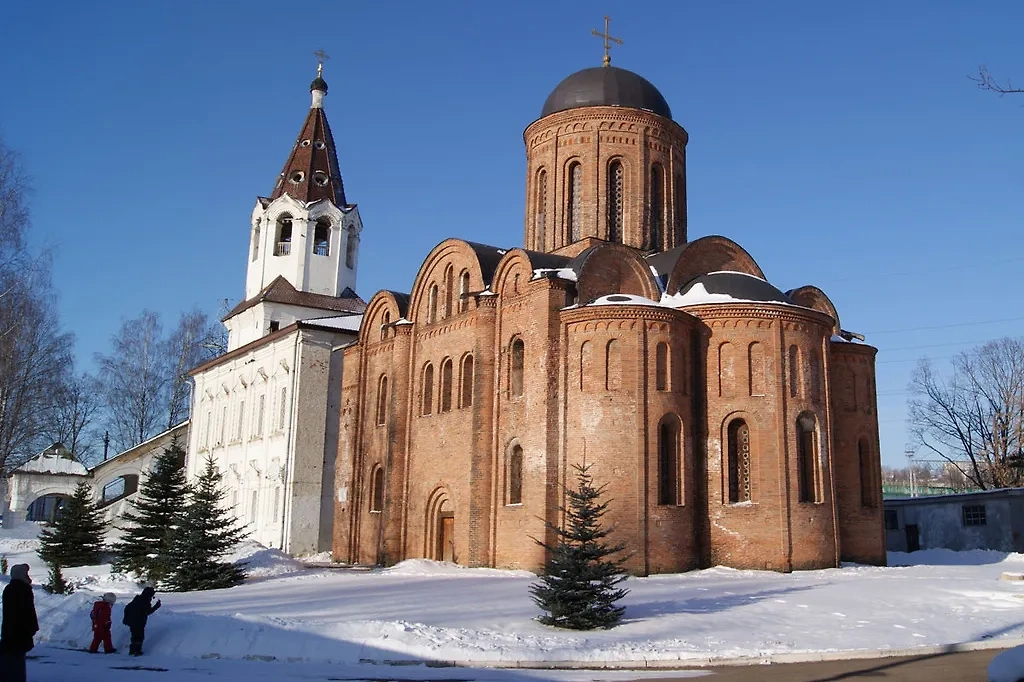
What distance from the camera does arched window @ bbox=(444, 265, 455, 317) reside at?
80.0 ft

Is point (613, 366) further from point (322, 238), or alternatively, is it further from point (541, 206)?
point (322, 238)

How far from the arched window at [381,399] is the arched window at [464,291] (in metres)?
4.02

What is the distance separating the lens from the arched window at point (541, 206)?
26.1m

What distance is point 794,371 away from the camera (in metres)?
20.9

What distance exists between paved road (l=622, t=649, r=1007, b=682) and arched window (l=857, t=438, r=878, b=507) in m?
12.0

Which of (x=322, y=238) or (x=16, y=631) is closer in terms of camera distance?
(x=16, y=631)

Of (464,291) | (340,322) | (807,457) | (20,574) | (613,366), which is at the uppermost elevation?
(340,322)

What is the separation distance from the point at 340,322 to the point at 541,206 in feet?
28.9

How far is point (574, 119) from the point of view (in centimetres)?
2564

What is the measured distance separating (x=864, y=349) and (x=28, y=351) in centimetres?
2352

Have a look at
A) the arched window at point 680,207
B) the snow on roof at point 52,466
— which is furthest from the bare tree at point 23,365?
the arched window at point 680,207

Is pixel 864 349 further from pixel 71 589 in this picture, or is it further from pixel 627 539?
pixel 71 589

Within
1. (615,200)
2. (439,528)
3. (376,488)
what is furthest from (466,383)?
(615,200)

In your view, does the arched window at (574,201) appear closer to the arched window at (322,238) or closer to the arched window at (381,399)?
the arched window at (381,399)
